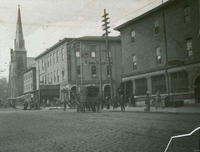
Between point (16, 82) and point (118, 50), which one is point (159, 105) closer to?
point (118, 50)

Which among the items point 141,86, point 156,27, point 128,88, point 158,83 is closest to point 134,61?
point 141,86

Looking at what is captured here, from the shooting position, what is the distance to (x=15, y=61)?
99500 millimetres

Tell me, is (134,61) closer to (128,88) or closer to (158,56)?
(128,88)

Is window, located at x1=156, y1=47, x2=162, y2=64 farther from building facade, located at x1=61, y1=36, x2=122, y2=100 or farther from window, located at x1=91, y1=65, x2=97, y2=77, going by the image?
window, located at x1=91, y1=65, x2=97, y2=77

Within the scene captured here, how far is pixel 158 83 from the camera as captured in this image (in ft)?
104

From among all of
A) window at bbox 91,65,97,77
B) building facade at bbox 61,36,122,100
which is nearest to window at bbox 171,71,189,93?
building facade at bbox 61,36,122,100

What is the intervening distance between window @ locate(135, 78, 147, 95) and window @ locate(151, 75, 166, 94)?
1763 millimetres

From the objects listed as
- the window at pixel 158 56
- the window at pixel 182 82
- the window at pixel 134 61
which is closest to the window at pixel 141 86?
the window at pixel 134 61

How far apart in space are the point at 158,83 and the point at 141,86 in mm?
3727

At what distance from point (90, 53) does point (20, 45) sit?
50.5 m

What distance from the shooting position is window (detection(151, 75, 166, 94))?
3062cm

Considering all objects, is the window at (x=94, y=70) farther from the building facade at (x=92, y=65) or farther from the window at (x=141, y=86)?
the window at (x=141, y=86)

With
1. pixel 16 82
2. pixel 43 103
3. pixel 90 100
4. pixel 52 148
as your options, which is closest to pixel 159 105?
pixel 90 100

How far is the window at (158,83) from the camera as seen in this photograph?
30616 millimetres
